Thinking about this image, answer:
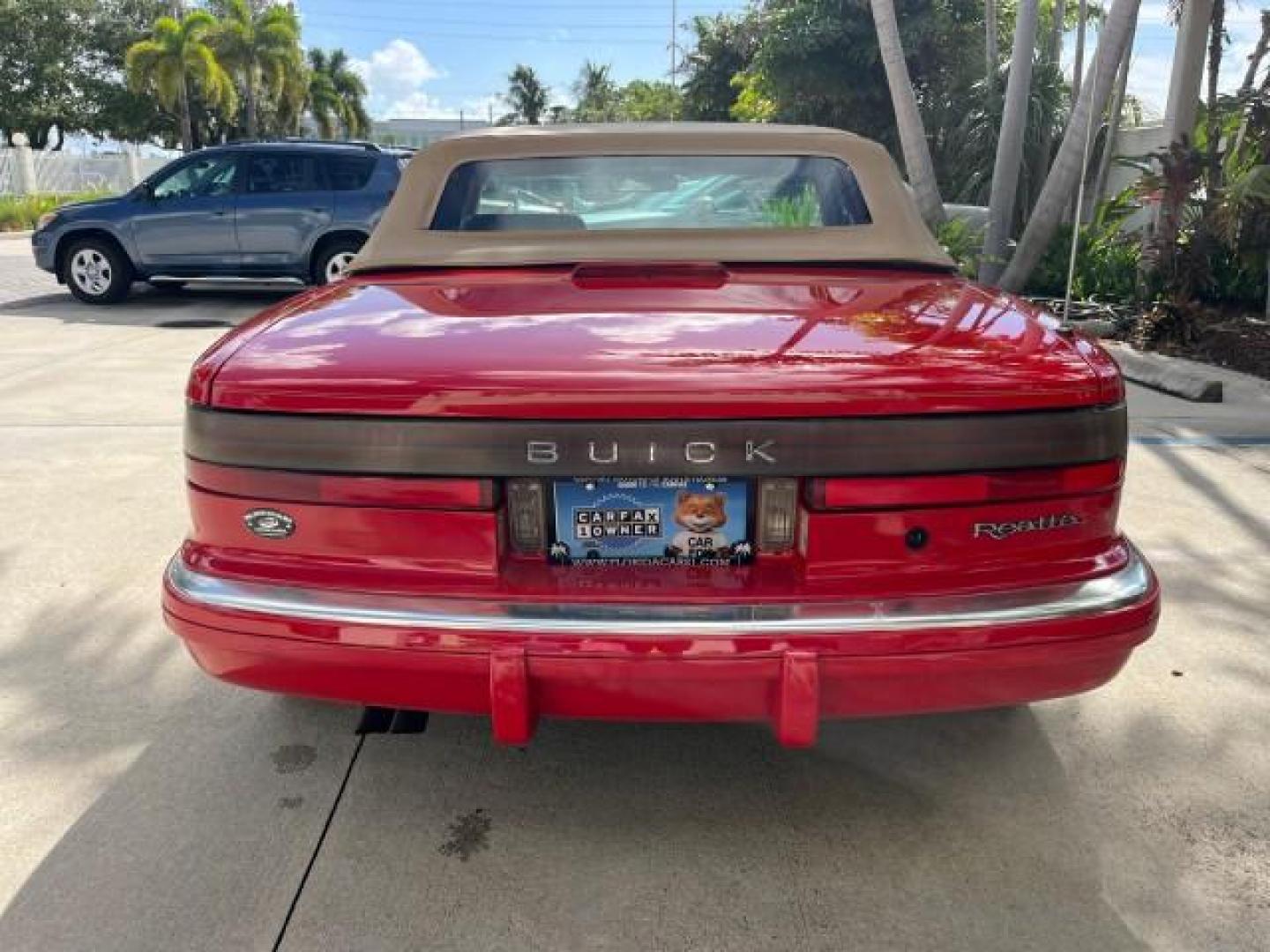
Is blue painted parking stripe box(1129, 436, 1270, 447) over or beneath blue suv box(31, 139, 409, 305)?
beneath

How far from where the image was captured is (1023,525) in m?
2.05

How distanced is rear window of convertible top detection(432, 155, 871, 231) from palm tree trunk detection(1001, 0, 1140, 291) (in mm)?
6291

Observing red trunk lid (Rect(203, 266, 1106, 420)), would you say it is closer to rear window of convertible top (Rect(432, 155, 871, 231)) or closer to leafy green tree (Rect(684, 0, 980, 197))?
rear window of convertible top (Rect(432, 155, 871, 231))

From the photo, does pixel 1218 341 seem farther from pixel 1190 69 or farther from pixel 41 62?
pixel 41 62

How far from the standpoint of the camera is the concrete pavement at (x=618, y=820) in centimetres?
208

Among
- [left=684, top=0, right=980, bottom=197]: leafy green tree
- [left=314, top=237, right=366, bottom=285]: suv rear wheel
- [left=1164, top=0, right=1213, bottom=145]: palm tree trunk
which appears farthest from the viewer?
[left=684, top=0, right=980, bottom=197]: leafy green tree

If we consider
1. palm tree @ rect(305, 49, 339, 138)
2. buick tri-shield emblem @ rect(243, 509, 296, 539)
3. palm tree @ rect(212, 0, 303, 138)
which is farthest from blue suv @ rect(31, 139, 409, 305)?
palm tree @ rect(305, 49, 339, 138)

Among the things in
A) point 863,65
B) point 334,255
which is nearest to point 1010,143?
point 334,255

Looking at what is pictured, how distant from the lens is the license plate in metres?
2.02

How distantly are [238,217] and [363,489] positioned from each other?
31.7ft

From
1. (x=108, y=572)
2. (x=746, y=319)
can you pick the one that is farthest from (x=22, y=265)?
(x=746, y=319)

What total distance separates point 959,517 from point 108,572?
3.06 m

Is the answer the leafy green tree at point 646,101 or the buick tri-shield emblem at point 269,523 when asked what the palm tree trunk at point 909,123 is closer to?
the buick tri-shield emblem at point 269,523

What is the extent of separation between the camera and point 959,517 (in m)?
2.01
